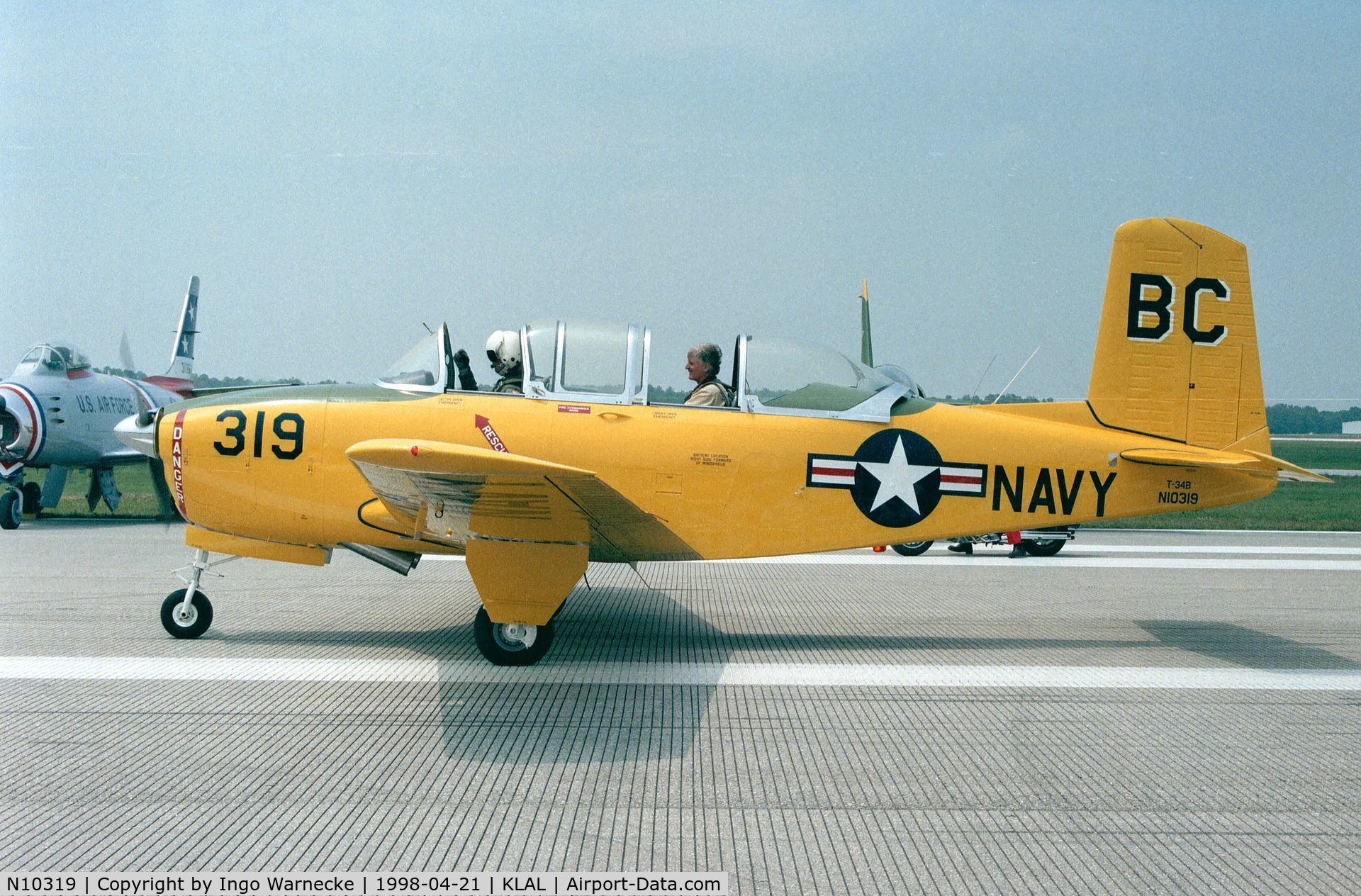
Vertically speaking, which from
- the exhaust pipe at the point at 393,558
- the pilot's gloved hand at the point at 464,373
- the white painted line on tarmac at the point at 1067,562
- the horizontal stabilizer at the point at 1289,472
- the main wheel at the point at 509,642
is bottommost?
the white painted line on tarmac at the point at 1067,562

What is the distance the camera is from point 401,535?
6.66 metres

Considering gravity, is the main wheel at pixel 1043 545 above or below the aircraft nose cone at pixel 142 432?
below

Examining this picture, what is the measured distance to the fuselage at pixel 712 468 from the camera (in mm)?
6523

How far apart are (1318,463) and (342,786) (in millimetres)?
39951

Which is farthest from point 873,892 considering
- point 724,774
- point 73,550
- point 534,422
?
point 73,550

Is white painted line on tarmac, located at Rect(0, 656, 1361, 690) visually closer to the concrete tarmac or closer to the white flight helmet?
the concrete tarmac

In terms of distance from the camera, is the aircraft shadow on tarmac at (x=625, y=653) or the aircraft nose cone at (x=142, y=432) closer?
the aircraft shadow on tarmac at (x=625, y=653)

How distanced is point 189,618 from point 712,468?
3903mm

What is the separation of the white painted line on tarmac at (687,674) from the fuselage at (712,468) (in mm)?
978

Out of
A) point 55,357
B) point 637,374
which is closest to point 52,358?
point 55,357

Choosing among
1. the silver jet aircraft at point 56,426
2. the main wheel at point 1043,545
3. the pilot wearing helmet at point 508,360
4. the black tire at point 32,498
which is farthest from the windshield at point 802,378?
the black tire at point 32,498

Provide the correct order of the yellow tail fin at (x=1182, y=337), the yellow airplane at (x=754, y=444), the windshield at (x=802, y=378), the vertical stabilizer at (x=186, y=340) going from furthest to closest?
the vertical stabilizer at (x=186, y=340) → the yellow tail fin at (x=1182, y=337) → the windshield at (x=802, y=378) → the yellow airplane at (x=754, y=444)

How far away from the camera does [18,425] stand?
1487cm

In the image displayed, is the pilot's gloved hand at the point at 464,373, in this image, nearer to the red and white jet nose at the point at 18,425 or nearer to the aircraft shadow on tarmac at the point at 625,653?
the aircraft shadow on tarmac at the point at 625,653
